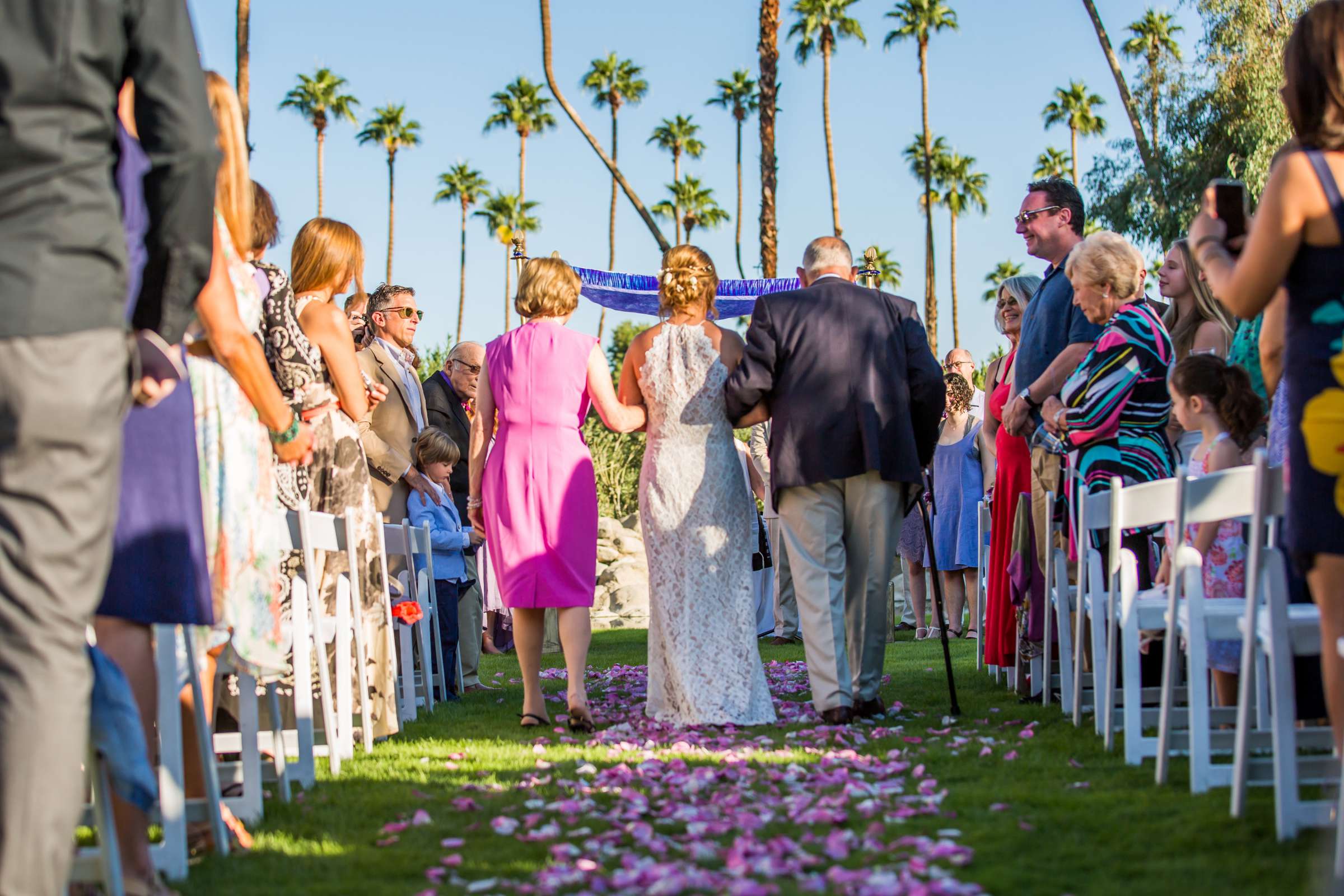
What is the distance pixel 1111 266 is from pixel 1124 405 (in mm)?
736

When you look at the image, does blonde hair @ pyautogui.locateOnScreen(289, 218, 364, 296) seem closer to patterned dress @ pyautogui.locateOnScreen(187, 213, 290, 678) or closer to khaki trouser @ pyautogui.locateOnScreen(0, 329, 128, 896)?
patterned dress @ pyautogui.locateOnScreen(187, 213, 290, 678)

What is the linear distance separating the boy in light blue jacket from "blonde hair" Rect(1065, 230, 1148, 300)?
4390mm

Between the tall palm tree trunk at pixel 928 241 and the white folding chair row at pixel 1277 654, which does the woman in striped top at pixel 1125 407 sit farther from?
the tall palm tree trunk at pixel 928 241

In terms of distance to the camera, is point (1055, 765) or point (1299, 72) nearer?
point (1299, 72)

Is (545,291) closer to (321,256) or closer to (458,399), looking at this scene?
(321,256)

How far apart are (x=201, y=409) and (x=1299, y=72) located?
308cm

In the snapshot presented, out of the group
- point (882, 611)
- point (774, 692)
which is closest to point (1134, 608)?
→ point (882, 611)

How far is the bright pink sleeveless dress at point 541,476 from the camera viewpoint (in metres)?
7.05

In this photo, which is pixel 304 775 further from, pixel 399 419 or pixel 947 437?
pixel 947 437

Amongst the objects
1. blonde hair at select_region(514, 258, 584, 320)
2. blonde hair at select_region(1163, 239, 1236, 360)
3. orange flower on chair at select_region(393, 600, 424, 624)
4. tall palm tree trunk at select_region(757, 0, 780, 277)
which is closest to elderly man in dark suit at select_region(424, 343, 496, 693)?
orange flower on chair at select_region(393, 600, 424, 624)

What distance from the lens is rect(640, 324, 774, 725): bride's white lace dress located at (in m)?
7.12

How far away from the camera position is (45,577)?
251 centimetres

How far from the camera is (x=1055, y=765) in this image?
5.18 m

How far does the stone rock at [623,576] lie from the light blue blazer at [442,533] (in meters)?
9.39
